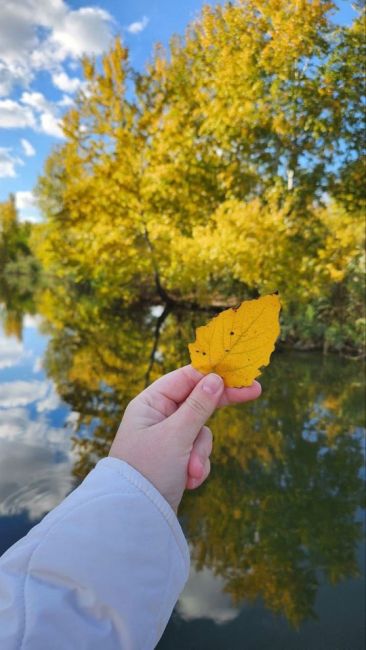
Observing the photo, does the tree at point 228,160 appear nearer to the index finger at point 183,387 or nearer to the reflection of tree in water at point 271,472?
the reflection of tree in water at point 271,472

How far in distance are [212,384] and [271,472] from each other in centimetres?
309

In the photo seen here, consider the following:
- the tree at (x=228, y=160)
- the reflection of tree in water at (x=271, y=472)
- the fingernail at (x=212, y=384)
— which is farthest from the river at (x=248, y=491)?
the tree at (x=228, y=160)

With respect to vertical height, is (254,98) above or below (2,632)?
above

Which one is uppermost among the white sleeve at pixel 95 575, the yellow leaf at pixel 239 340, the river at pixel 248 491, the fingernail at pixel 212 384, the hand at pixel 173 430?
the yellow leaf at pixel 239 340

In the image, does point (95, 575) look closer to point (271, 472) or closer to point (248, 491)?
point (248, 491)

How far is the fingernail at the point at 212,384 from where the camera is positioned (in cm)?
93

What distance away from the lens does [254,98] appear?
9008 mm

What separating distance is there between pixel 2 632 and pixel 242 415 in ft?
15.1

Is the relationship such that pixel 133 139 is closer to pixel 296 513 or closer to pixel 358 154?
pixel 358 154

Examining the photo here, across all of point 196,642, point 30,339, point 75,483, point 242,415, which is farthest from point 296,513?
point 30,339

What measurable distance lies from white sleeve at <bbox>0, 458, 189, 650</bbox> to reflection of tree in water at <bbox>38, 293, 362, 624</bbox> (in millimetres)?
1973

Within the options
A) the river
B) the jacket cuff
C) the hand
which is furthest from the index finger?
the river

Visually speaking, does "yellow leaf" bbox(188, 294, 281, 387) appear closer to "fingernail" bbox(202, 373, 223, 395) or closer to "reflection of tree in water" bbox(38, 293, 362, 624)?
"fingernail" bbox(202, 373, 223, 395)

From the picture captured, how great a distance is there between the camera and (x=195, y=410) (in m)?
0.93
